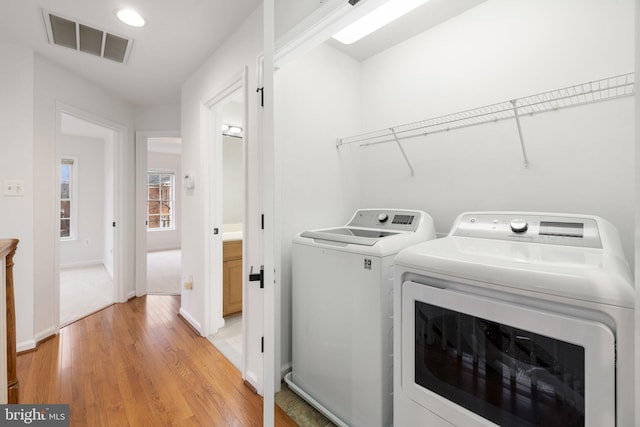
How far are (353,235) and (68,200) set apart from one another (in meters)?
5.72

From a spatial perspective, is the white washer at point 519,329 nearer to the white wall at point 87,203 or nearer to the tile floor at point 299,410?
the tile floor at point 299,410

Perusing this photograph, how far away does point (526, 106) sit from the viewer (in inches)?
53.6

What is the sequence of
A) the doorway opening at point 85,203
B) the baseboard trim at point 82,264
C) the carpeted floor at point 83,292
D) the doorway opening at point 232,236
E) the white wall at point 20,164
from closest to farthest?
the white wall at point 20,164 → the doorway opening at point 232,236 → the carpeted floor at point 83,292 → the doorway opening at point 85,203 → the baseboard trim at point 82,264

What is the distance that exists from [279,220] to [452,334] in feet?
3.61

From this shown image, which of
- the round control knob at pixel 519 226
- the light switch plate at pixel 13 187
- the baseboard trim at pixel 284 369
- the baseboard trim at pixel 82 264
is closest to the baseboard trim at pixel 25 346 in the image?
the light switch plate at pixel 13 187

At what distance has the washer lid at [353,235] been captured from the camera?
135cm

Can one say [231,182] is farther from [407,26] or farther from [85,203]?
[85,203]

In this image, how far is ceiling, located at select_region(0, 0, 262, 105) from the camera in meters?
1.66

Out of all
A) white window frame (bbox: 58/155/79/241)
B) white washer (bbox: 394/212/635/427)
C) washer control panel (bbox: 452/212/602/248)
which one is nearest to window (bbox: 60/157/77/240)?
white window frame (bbox: 58/155/79/241)

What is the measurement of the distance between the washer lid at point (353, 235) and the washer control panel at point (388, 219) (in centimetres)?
11

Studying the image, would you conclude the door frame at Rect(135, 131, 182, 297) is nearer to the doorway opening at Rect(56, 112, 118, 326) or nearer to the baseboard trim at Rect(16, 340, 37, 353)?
the baseboard trim at Rect(16, 340, 37, 353)

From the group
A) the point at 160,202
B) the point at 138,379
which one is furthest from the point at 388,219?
the point at 160,202

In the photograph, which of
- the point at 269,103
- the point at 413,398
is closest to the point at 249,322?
the point at 413,398

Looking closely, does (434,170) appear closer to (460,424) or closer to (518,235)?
(518,235)
